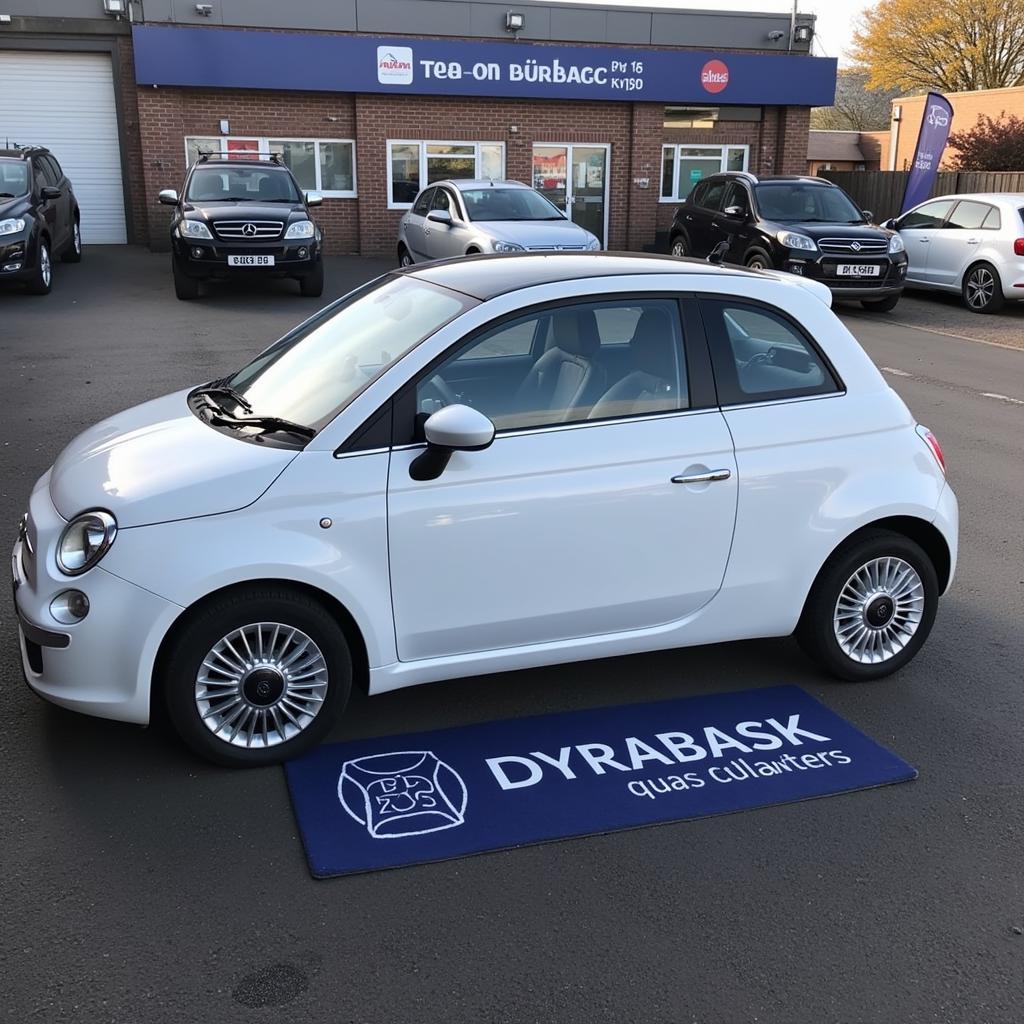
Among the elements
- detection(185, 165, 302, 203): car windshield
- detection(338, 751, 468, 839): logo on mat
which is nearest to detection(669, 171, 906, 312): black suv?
detection(185, 165, 302, 203): car windshield

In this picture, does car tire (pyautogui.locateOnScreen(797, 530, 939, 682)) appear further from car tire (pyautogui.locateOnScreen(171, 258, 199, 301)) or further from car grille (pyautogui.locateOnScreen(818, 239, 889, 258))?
car tire (pyautogui.locateOnScreen(171, 258, 199, 301))

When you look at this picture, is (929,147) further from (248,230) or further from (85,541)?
(85,541)

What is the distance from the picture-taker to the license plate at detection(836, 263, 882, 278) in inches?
614

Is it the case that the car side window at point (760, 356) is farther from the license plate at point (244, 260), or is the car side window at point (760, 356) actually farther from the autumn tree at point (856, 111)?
the autumn tree at point (856, 111)

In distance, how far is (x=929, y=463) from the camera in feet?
15.0

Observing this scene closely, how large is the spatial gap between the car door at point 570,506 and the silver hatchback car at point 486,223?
9976 mm

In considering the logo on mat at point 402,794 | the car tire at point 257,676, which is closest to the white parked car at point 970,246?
the logo on mat at point 402,794

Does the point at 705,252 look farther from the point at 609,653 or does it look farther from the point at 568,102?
the point at 609,653

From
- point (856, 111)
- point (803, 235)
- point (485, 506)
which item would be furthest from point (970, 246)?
point (856, 111)

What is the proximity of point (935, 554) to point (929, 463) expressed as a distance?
0.41 meters

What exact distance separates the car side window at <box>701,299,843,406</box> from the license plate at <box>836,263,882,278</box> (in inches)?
468

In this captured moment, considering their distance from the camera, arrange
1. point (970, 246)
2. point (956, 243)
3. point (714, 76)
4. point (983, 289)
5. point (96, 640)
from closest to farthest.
Answer: point (96, 640), point (970, 246), point (983, 289), point (956, 243), point (714, 76)

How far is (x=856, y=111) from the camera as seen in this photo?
196 ft

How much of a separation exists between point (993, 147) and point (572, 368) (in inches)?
1184
